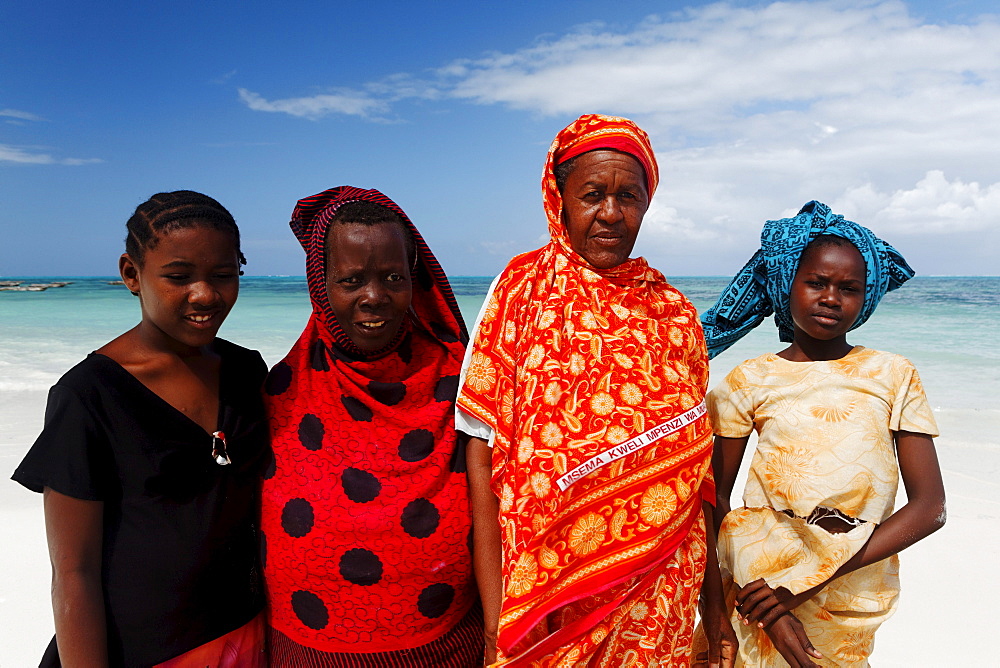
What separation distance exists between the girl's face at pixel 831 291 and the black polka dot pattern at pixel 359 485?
1.27 m

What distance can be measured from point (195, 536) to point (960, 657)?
3.35 meters

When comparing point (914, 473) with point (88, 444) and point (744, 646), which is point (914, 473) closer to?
point (744, 646)

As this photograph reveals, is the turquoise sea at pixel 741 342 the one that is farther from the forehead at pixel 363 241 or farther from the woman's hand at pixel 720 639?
the forehead at pixel 363 241

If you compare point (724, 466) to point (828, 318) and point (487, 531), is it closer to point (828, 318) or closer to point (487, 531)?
point (828, 318)

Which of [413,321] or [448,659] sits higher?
[413,321]

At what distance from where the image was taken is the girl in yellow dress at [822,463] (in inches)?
68.9

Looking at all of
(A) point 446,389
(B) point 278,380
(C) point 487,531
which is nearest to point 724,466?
(C) point 487,531

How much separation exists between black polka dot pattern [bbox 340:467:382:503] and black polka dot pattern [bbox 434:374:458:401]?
0.28 metres

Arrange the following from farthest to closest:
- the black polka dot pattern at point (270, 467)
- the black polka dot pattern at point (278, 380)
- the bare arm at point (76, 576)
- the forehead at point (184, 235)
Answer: the black polka dot pattern at point (278, 380) → the black polka dot pattern at point (270, 467) → the forehead at point (184, 235) → the bare arm at point (76, 576)

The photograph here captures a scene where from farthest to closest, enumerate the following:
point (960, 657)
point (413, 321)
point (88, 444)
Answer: point (960, 657), point (413, 321), point (88, 444)

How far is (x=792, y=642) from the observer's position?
5.78ft

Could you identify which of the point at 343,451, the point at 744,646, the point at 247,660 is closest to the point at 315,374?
the point at 343,451

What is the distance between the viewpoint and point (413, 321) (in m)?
1.97

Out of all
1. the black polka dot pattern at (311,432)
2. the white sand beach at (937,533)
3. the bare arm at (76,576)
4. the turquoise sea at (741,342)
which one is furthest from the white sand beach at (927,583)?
the turquoise sea at (741,342)
